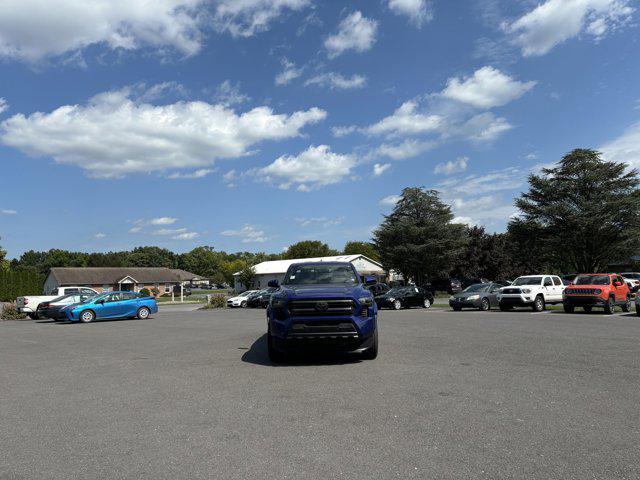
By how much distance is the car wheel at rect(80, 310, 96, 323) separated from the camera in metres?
23.7

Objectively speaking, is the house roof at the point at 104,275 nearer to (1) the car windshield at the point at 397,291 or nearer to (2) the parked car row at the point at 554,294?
(1) the car windshield at the point at 397,291

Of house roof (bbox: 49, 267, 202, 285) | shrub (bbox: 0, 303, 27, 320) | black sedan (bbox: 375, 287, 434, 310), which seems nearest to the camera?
shrub (bbox: 0, 303, 27, 320)

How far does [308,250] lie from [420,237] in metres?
47.1

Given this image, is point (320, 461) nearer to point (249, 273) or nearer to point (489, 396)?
point (489, 396)

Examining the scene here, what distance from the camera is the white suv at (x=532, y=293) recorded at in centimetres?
2430

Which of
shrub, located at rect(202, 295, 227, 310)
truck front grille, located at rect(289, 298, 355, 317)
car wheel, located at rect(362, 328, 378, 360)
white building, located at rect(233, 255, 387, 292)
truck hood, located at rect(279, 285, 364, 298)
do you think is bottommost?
car wheel, located at rect(362, 328, 378, 360)

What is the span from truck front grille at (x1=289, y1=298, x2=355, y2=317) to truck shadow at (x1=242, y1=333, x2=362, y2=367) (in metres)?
1.06

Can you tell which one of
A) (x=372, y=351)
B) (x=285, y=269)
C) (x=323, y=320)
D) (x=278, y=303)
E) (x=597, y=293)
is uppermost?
(x=285, y=269)

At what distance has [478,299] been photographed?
1046 inches

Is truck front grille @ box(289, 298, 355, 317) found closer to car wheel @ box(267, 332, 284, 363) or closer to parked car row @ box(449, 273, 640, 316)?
car wheel @ box(267, 332, 284, 363)

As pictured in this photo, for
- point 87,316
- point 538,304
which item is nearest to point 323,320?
point 538,304

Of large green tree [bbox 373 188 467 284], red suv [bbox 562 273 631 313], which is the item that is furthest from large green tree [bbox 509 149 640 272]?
red suv [bbox 562 273 631 313]

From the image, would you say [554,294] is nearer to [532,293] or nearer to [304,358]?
[532,293]

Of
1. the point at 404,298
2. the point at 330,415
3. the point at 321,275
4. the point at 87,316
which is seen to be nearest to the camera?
the point at 330,415
